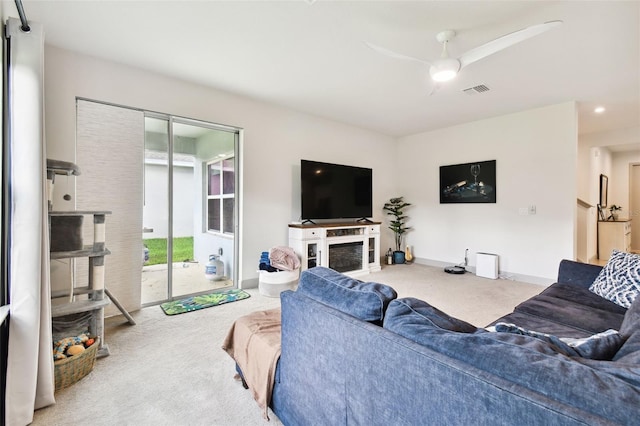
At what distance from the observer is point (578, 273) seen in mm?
2510

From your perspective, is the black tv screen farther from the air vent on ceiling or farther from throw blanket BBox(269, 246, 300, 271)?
the air vent on ceiling

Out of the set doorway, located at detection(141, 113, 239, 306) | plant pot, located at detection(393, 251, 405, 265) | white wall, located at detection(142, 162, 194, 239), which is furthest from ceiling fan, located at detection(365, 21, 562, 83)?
plant pot, located at detection(393, 251, 405, 265)

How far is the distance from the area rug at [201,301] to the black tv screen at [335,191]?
1448mm

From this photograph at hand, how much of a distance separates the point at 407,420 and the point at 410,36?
8.97 ft

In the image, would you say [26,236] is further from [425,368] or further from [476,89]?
[476,89]

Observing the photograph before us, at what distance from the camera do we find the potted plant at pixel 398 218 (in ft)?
19.1

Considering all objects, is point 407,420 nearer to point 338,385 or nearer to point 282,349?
point 338,385

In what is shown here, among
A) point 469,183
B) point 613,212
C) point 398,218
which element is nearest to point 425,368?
point 469,183

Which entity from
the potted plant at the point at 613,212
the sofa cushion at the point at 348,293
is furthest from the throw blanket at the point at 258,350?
the potted plant at the point at 613,212

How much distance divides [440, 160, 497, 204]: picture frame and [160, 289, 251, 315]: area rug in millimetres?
3958

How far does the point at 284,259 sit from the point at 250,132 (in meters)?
1.82

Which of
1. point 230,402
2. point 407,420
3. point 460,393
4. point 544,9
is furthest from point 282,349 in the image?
point 544,9

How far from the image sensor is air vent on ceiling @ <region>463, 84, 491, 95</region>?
348 centimetres

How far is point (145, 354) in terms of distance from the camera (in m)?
2.22
